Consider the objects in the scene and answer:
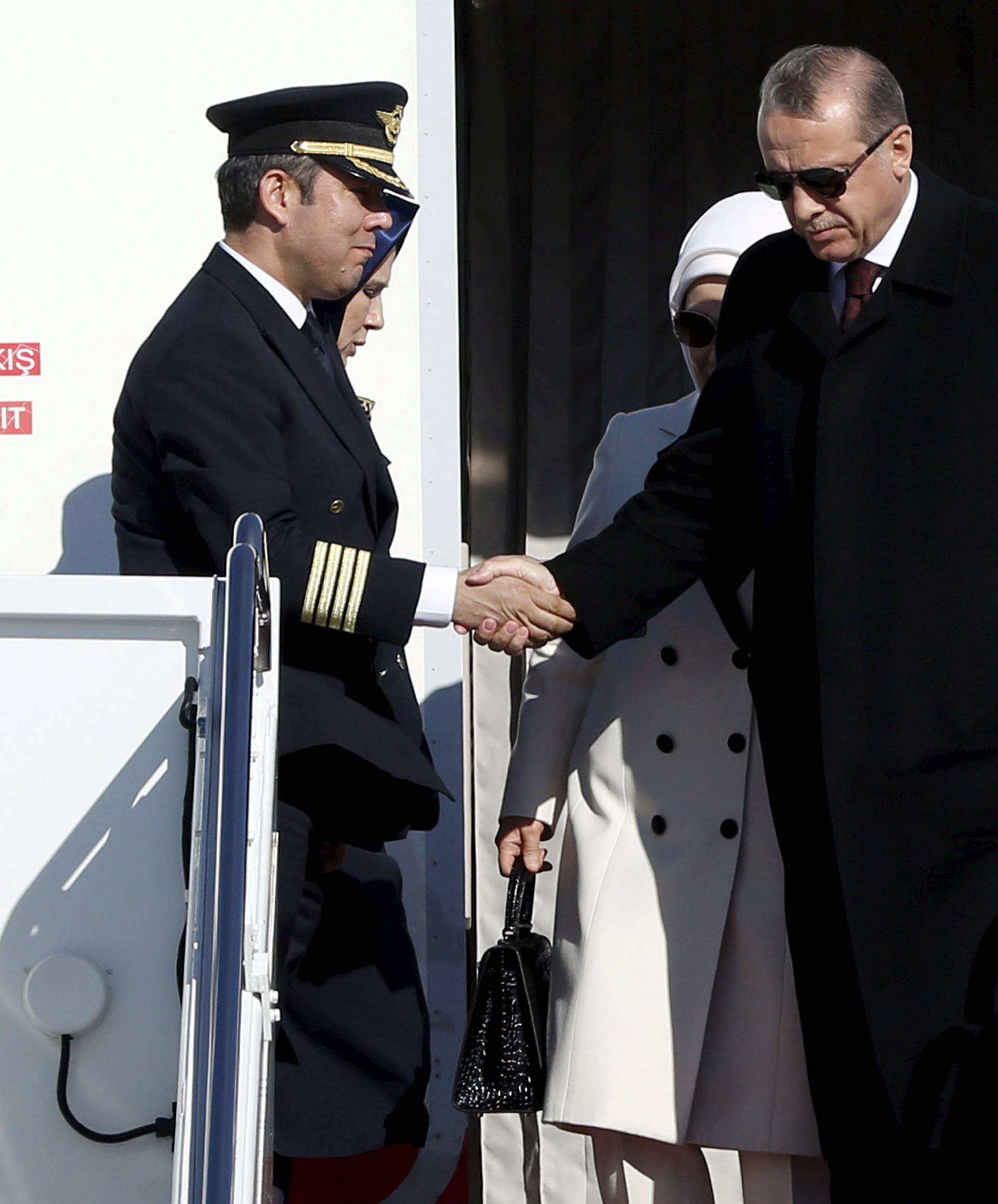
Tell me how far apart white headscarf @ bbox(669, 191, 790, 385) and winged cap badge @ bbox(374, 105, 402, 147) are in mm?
513

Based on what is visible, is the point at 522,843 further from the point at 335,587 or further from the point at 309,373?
the point at 309,373

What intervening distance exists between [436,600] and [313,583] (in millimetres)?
259

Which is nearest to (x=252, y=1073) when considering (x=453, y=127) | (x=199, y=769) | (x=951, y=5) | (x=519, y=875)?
(x=199, y=769)

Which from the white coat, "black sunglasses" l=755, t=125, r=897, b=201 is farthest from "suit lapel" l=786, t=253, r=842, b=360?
the white coat

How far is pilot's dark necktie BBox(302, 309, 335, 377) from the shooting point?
3041mm

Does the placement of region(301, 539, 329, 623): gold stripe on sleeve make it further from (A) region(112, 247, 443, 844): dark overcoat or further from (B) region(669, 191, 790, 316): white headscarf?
(B) region(669, 191, 790, 316): white headscarf

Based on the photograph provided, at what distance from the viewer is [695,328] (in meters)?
3.12

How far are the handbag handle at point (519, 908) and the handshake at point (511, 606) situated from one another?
0.37 m

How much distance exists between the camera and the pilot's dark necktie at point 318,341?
3041 mm

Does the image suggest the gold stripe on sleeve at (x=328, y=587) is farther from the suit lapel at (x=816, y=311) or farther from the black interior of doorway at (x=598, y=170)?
the black interior of doorway at (x=598, y=170)

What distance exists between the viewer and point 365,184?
3.06 metres

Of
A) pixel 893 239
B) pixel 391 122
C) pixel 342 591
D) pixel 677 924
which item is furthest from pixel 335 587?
pixel 893 239

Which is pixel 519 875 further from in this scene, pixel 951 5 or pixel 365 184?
pixel 951 5

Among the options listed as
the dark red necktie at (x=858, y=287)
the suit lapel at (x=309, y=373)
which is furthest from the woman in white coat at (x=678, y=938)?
the suit lapel at (x=309, y=373)
